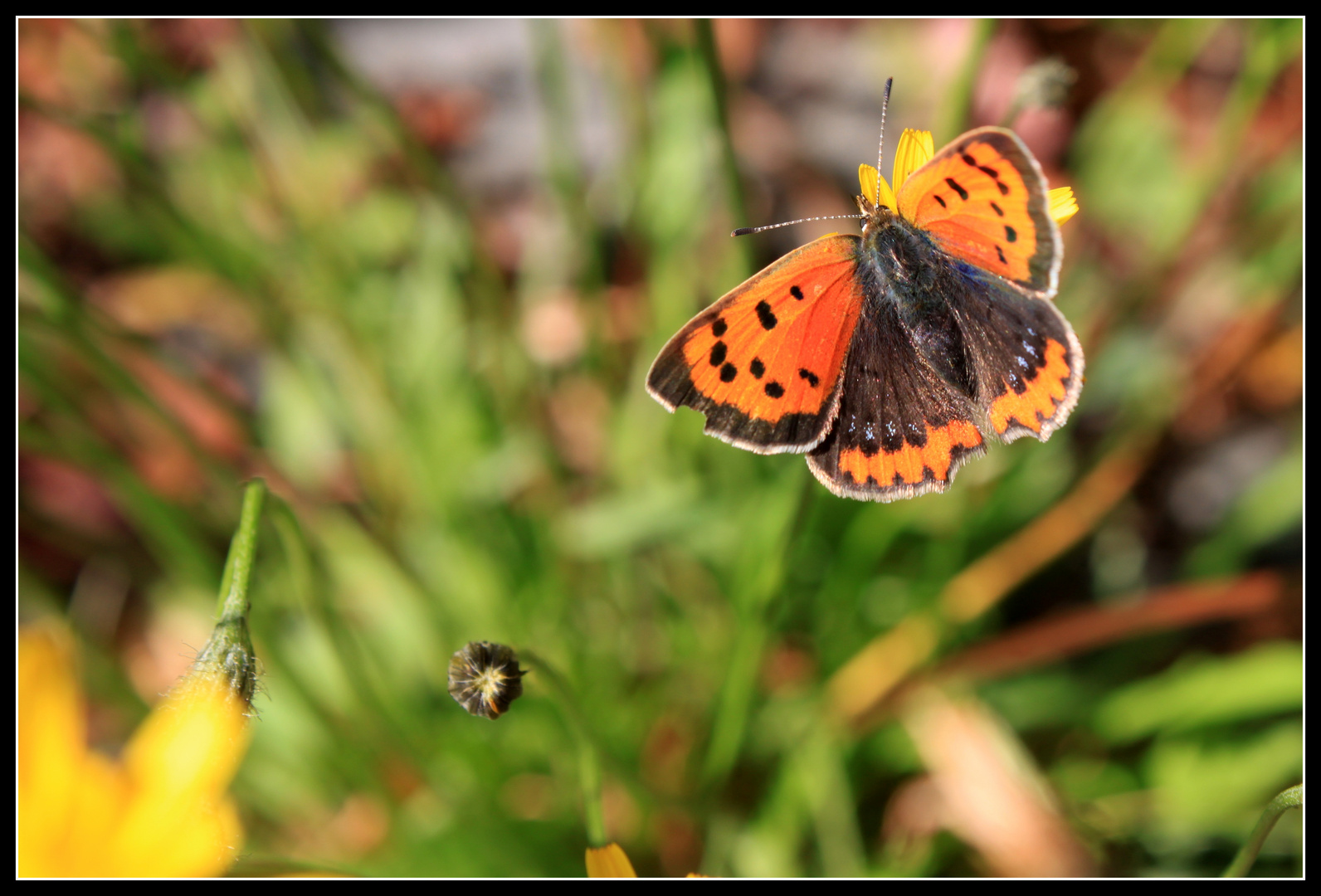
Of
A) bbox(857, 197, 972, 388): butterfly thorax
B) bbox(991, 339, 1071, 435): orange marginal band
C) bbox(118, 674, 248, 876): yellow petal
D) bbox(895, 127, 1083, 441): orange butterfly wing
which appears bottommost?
bbox(118, 674, 248, 876): yellow petal

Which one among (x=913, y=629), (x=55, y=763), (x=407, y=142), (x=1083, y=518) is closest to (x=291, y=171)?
(x=407, y=142)

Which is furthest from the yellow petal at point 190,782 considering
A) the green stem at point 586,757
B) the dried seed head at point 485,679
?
the green stem at point 586,757

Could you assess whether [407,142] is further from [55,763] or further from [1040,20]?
[1040,20]

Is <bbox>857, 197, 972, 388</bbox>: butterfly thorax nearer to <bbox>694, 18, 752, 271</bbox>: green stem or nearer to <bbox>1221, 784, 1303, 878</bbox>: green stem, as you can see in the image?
<bbox>694, 18, 752, 271</bbox>: green stem

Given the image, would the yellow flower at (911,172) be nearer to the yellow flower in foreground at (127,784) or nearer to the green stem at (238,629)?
the green stem at (238,629)

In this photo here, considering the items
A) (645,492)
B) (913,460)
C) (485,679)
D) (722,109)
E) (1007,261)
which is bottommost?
(485,679)

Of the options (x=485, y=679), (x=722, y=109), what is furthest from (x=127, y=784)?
(x=722, y=109)

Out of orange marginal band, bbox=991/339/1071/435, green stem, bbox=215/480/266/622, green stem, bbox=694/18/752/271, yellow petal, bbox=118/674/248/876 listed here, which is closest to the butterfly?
orange marginal band, bbox=991/339/1071/435

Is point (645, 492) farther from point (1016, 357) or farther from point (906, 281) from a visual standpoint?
point (1016, 357)
